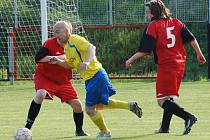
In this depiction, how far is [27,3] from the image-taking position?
2330cm

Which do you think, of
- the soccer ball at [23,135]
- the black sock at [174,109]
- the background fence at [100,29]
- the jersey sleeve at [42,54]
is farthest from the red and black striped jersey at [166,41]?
the background fence at [100,29]

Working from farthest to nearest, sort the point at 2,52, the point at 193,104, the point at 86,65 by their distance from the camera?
the point at 2,52 < the point at 193,104 < the point at 86,65

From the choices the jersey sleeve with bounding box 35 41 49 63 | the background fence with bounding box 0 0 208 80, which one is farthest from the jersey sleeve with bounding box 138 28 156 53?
the background fence with bounding box 0 0 208 80

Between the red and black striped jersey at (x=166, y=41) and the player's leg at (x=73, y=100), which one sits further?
the player's leg at (x=73, y=100)

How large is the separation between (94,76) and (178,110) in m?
1.17

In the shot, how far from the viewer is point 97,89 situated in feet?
31.2

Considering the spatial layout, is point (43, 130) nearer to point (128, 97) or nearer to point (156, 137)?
point (156, 137)

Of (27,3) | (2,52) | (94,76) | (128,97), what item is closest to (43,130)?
(94,76)

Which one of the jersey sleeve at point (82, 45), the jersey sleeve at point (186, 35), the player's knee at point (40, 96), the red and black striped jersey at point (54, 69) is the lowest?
the player's knee at point (40, 96)

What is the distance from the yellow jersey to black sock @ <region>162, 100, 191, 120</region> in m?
1.01

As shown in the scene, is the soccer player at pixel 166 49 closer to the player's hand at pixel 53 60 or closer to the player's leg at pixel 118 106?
the player's leg at pixel 118 106

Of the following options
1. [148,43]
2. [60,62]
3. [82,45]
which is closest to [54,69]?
[60,62]

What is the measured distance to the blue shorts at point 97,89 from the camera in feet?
31.2

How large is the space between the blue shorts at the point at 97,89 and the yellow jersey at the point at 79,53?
0.22ft
